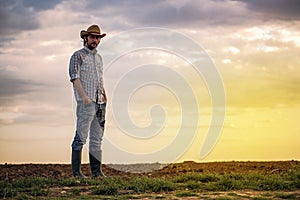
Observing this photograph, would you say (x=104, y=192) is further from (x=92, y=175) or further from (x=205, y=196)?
(x=92, y=175)

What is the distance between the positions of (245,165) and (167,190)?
12.6 ft

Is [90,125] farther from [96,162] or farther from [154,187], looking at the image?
[154,187]

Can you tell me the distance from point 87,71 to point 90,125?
3.18 ft

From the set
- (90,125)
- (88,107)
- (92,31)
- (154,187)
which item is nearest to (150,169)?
(90,125)

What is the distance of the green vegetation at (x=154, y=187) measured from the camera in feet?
27.0

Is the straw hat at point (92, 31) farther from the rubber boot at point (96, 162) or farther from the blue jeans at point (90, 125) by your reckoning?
the rubber boot at point (96, 162)

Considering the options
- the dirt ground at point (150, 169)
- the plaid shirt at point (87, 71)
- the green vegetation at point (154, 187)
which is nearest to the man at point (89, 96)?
the plaid shirt at point (87, 71)

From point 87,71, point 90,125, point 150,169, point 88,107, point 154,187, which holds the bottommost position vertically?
point 154,187

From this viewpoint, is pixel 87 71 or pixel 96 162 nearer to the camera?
pixel 87 71

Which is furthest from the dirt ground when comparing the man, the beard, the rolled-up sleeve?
the beard

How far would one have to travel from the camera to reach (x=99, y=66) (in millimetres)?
10766

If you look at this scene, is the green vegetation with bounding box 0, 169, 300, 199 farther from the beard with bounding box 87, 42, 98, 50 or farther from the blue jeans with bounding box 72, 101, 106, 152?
the beard with bounding box 87, 42, 98, 50

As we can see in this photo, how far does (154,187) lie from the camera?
28.3 ft

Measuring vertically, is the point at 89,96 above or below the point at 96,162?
above
